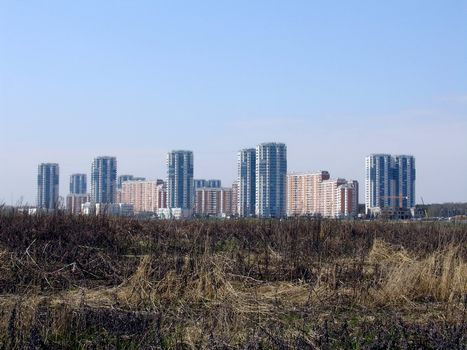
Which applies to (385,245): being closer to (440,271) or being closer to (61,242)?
(440,271)

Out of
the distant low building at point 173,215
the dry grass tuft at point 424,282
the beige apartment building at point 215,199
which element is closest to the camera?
the dry grass tuft at point 424,282

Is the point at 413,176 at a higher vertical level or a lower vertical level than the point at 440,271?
higher

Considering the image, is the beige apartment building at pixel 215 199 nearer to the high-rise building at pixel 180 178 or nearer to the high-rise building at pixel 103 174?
the high-rise building at pixel 180 178

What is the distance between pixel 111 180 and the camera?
246ft

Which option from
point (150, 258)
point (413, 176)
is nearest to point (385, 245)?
point (150, 258)

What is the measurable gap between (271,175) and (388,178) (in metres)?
14.9

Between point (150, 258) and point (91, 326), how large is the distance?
3851 mm

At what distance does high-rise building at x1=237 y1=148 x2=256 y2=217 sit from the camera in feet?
244

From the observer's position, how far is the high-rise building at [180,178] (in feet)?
243

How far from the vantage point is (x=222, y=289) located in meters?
9.52

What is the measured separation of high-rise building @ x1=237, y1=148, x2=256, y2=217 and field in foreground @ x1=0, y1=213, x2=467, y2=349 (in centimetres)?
5655

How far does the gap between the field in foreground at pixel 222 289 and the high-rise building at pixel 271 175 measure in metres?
55.1

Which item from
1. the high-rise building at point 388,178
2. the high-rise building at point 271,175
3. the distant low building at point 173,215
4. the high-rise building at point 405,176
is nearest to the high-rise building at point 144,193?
the high-rise building at point 271,175

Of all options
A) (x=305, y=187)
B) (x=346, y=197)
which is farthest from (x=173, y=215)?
(x=305, y=187)
